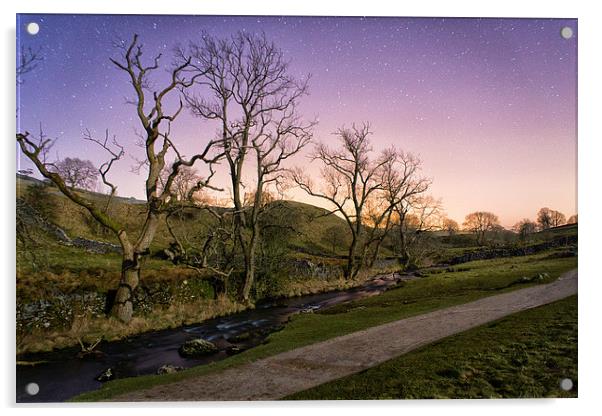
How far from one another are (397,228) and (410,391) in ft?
9.40

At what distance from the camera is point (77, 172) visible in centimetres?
655

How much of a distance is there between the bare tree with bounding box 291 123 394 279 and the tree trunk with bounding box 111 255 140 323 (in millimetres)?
3224

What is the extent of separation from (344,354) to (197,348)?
92.6 inches

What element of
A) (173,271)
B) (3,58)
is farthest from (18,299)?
(3,58)

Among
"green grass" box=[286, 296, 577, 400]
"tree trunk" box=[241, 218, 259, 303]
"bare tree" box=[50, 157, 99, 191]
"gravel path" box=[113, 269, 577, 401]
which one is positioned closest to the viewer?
"green grass" box=[286, 296, 577, 400]

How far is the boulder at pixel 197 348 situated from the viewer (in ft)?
20.7

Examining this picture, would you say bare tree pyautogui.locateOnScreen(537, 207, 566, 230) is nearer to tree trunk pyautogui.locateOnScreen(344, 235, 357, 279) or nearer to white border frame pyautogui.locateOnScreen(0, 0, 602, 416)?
white border frame pyautogui.locateOnScreen(0, 0, 602, 416)

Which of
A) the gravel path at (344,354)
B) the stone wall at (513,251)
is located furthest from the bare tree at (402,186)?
the gravel path at (344,354)

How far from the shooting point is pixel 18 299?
5.96 meters

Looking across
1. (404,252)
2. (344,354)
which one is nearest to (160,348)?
(344,354)

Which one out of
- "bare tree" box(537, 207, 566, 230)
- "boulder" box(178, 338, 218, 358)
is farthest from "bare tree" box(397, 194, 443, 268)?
"boulder" box(178, 338, 218, 358)

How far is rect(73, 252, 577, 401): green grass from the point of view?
6320 millimetres

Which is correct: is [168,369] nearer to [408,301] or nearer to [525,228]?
[408,301]

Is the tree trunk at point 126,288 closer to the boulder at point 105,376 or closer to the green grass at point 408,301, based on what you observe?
the boulder at point 105,376
